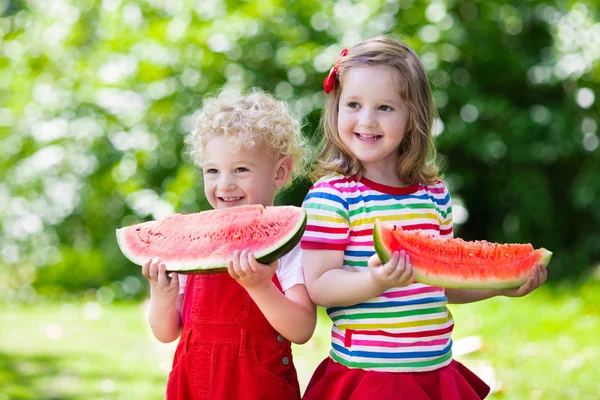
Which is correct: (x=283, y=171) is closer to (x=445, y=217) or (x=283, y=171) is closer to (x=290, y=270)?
(x=290, y=270)

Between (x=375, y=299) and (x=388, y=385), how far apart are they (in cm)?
28

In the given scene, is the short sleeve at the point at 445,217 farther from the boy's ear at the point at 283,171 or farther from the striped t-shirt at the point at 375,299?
the boy's ear at the point at 283,171

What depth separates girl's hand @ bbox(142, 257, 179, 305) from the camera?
2.64m

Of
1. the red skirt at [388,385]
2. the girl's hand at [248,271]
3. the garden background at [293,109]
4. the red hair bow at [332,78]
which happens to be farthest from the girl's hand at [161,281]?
the garden background at [293,109]

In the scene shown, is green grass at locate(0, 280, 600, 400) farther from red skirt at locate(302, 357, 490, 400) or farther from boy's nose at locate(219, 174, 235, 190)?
boy's nose at locate(219, 174, 235, 190)

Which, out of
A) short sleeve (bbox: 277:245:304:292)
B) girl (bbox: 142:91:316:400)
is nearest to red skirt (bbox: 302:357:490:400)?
girl (bbox: 142:91:316:400)

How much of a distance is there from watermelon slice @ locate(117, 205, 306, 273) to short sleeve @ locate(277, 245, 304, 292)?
18 centimetres

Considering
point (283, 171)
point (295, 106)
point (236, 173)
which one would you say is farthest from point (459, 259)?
point (295, 106)

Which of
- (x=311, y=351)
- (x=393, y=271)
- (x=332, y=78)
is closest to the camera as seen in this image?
(x=393, y=271)

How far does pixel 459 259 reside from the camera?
2678mm

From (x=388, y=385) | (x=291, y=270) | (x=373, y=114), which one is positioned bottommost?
(x=388, y=385)

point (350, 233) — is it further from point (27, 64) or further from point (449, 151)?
point (27, 64)

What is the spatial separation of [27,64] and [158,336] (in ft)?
20.4

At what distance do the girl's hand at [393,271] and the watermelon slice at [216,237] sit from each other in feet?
0.85
